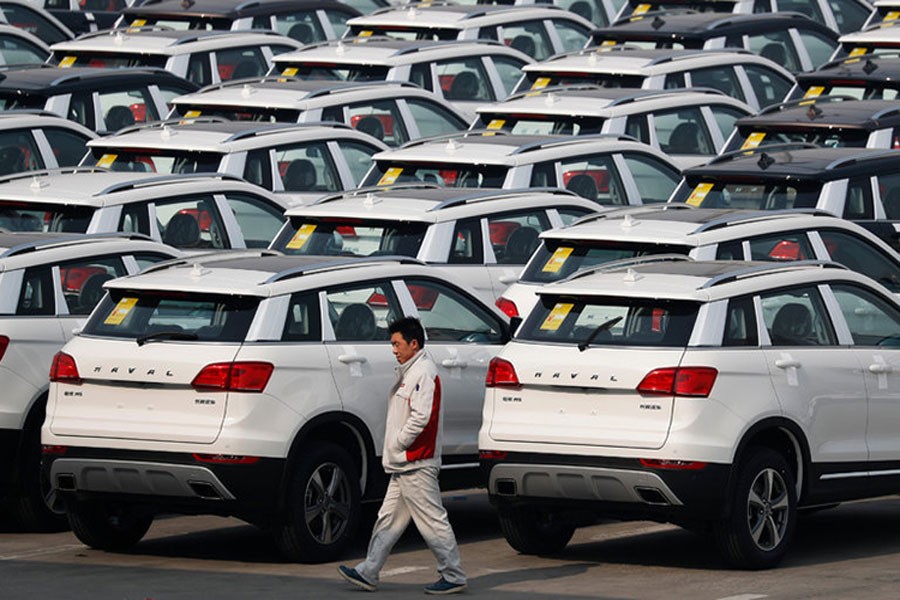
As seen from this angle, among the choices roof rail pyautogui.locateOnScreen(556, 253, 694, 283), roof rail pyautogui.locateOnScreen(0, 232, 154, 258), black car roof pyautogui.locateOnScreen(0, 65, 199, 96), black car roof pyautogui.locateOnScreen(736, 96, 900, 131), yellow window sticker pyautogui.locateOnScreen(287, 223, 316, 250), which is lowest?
yellow window sticker pyautogui.locateOnScreen(287, 223, 316, 250)

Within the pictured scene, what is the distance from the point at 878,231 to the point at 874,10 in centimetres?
1117

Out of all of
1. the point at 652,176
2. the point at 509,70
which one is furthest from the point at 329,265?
the point at 509,70

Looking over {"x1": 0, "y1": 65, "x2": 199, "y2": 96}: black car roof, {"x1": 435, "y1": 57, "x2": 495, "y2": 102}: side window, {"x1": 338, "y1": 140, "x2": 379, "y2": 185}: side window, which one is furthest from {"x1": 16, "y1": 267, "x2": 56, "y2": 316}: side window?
{"x1": 435, "y1": 57, "x2": 495, "y2": 102}: side window

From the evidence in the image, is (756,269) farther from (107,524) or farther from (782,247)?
(107,524)

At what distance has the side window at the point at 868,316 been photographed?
547 inches

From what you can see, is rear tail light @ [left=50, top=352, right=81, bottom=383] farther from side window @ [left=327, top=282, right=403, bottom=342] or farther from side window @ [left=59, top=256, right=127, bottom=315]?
side window @ [left=327, top=282, right=403, bottom=342]

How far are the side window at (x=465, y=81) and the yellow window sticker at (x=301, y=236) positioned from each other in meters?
8.89

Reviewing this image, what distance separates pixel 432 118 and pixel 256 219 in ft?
17.6

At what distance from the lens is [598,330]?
13.1 m

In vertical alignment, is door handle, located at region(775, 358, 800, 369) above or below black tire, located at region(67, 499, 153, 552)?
above

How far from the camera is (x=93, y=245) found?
15188 mm

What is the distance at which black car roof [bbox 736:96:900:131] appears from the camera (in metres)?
19.6

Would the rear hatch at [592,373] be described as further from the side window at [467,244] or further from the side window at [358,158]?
the side window at [358,158]

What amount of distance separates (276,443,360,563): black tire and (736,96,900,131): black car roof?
24.5 feet
